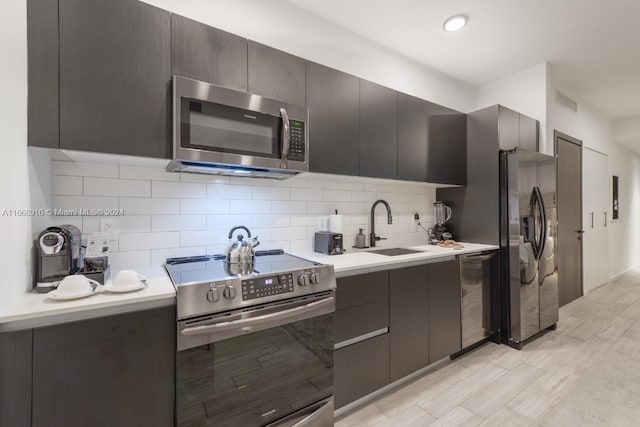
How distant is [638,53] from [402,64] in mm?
2399

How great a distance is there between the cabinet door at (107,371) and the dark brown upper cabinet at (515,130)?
10.0ft

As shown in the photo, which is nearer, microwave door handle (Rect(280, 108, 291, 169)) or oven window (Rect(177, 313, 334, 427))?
oven window (Rect(177, 313, 334, 427))

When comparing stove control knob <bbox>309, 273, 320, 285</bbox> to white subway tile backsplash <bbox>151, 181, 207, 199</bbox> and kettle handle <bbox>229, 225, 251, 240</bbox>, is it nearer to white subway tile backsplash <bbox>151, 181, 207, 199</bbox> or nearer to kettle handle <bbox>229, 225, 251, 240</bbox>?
kettle handle <bbox>229, 225, 251, 240</bbox>

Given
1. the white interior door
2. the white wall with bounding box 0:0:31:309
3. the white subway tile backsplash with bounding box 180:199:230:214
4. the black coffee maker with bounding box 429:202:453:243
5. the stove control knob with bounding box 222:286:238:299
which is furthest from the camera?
the white interior door

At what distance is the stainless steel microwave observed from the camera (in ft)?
4.76

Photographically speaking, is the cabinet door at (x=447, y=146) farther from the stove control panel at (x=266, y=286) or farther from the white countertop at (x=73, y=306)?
the white countertop at (x=73, y=306)

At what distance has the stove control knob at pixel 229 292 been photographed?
1.26 m

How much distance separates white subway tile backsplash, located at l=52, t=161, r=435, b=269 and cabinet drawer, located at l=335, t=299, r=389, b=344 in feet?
2.36

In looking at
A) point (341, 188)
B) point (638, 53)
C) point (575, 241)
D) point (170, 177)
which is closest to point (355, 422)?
point (341, 188)

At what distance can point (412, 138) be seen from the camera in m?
2.45

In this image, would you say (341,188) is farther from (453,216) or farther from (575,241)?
(575,241)

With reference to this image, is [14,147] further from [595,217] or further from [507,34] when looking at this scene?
[595,217]

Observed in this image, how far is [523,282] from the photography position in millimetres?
2617

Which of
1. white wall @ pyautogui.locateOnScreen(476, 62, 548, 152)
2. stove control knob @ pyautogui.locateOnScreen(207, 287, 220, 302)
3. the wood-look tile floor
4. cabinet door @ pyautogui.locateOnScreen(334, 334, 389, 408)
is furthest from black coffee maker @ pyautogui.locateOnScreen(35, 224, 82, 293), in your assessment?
white wall @ pyautogui.locateOnScreen(476, 62, 548, 152)
